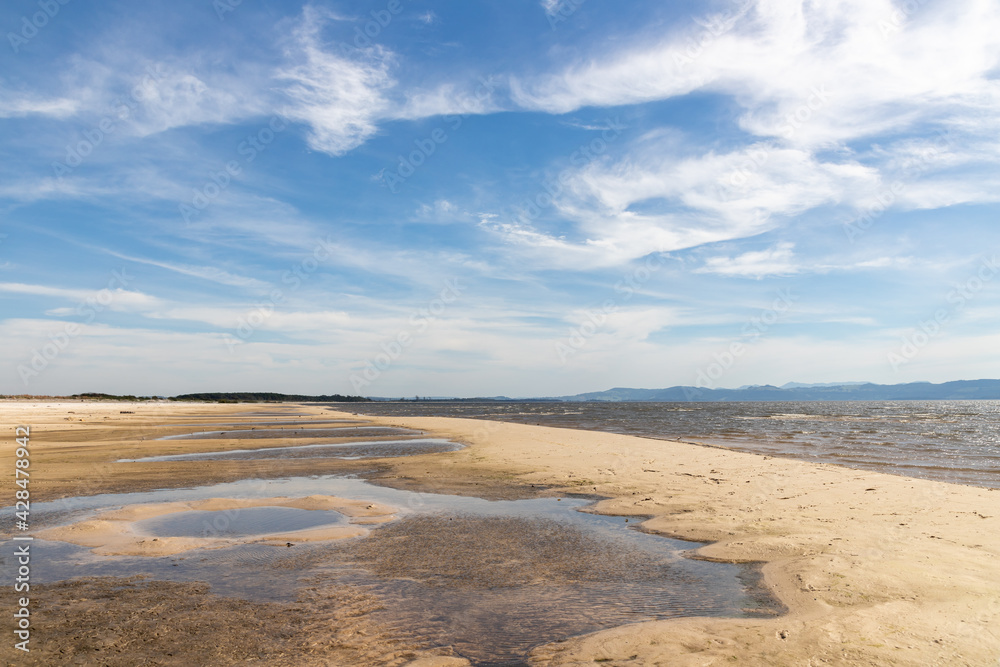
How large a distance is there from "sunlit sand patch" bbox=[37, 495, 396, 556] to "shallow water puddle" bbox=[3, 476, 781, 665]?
1.29 feet

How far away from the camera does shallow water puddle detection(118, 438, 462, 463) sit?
2656cm

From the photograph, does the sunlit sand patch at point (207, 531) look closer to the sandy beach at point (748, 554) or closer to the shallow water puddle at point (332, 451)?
the sandy beach at point (748, 554)

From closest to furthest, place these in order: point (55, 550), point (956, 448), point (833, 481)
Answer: point (55, 550), point (833, 481), point (956, 448)

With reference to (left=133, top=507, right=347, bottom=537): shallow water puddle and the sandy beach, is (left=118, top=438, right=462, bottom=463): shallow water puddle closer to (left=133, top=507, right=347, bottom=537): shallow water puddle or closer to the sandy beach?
the sandy beach

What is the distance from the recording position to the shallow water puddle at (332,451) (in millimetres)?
26562

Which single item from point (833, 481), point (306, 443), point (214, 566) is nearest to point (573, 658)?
point (214, 566)

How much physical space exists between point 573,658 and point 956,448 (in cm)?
3945

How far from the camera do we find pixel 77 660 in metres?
6.08

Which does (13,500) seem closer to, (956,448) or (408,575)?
(408,575)

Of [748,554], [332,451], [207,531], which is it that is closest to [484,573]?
[748,554]

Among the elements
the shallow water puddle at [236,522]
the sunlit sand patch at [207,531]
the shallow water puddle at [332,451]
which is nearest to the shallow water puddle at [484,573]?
the shallow water puddle at [236,522]

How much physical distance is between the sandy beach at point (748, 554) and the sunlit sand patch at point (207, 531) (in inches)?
47.0

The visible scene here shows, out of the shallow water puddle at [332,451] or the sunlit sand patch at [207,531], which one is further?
the shallow water puddle at [332,451]

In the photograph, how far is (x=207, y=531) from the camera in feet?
39.9
